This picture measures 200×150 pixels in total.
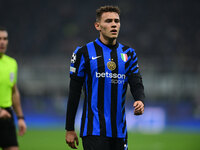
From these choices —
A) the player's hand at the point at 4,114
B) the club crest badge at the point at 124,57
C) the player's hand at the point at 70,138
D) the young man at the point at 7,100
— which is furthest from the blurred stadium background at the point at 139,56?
the club crest badge at the point at 124,57

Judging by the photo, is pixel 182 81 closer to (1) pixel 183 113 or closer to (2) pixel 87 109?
(1) pixel 183 113

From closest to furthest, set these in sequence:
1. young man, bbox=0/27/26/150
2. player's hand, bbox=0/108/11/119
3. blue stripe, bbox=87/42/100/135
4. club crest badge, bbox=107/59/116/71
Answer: blue stripe, bbox=87/42/100/135, club crest badge, bbox=107/59/116/71, player's hand, bbox=0/108/11/119, young man, bbox=0/27/26/150

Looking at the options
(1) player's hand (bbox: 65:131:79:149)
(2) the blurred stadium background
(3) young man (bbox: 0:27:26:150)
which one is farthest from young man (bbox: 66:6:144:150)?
(2) the blurred stadium background

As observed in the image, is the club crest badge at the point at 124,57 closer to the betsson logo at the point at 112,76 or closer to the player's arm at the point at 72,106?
the betsson logo at the point at 112,76

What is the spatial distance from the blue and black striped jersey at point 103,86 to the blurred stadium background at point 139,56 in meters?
6.19

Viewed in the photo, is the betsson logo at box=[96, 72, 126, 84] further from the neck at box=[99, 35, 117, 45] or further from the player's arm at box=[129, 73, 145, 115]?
the neck at box=[99, 35, 117, 45]

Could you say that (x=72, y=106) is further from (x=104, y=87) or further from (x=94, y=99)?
(x=104, y=87)

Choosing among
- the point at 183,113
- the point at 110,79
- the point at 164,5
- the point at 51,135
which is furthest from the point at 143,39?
the point at 110,79

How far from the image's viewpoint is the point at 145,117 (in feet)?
47.8

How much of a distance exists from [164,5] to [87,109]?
21005mm

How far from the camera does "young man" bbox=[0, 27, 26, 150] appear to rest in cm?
464

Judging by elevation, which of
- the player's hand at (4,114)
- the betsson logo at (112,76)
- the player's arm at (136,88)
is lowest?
the player's hand at (4,114)

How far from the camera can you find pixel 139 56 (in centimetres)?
2027

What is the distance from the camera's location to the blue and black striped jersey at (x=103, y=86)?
3826 millimetres
